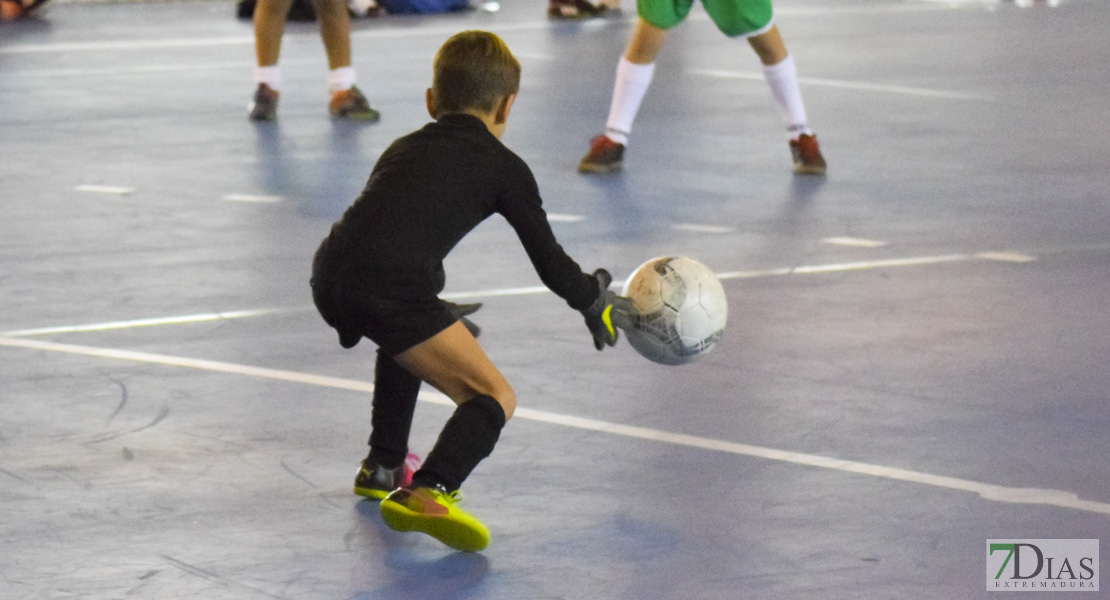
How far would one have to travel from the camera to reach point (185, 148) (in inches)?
309

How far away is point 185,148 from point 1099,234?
4424 millimetres

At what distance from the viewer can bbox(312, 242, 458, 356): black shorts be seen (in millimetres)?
3379

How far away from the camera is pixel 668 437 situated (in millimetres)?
4047

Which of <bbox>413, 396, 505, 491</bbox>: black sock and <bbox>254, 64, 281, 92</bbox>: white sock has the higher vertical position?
<bbox>413, 396, 505, 491</bbox>: black sock

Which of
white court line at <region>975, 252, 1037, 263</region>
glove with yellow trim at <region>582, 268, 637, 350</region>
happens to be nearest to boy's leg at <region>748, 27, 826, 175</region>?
white court line at <region>975, 252, 1037, 263</region>

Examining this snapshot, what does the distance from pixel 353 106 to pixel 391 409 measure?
507 centimetres

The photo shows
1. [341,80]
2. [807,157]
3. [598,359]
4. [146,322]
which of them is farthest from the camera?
[341,80]

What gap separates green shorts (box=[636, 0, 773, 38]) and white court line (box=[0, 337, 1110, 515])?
129 inches

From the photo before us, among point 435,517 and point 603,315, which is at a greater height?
point 603,315

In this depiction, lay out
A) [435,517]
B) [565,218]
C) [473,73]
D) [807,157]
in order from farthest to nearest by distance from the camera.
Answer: [807,157]
[565,218]
[473,73]
[435,517]

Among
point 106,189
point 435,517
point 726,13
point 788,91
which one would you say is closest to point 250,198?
point 106,189

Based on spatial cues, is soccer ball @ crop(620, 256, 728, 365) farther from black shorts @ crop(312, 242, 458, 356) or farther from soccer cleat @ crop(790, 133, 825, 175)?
Result: soccer cleat @ crop(790, 133, 825, 175)

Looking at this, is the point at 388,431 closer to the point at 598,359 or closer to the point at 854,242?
the point at 598,359

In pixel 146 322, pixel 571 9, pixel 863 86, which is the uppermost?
pixel 146 322
